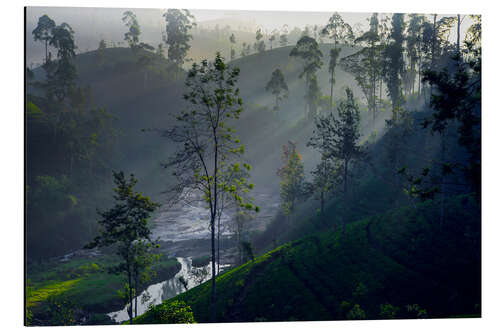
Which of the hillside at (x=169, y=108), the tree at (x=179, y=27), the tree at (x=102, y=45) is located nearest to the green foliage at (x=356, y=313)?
the hillside at (x=169, y=108)

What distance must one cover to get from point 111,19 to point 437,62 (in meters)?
11.4

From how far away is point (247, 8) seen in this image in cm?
1086

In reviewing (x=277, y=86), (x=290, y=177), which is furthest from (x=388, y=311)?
(x=277, y=86)

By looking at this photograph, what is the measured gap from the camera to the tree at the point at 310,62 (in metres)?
12.8

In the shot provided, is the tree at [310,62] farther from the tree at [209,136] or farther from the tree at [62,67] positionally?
the tree at [62,67]

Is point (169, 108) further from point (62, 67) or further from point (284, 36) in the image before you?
point (284, 36)

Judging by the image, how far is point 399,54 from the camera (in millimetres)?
14117

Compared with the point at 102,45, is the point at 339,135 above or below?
below

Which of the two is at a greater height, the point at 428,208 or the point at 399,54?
the point at 399,54

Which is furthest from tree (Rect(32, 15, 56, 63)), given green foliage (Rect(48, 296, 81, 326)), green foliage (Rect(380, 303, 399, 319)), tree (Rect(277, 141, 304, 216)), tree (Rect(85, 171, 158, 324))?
green foliage (Rect(380, 303, 399, 319))

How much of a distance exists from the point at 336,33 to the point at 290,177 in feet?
18.5

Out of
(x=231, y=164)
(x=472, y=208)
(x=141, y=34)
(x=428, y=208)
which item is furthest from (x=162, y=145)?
(x=472, y=208)

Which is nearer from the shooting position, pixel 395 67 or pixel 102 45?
pixel 102 45
